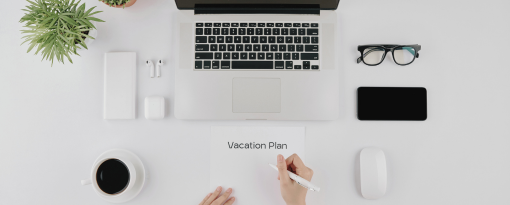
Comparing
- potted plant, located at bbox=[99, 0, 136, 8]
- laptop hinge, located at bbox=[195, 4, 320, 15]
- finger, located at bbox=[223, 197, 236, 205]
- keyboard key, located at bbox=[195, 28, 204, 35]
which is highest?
potted plant, located at bbox=[99, 0, 136, 8]

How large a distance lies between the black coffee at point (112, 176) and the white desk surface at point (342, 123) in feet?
0.28

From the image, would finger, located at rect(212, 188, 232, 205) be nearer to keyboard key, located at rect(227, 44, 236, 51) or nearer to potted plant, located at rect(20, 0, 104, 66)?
keyboard key, located at rect(227, 44, 236, 51)

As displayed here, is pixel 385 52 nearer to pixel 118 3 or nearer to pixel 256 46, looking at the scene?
pixel 256 46

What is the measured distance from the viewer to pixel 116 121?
0.82 m

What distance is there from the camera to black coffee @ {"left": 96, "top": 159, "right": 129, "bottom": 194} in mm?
724

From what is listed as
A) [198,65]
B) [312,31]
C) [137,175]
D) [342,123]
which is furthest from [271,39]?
[137,175]

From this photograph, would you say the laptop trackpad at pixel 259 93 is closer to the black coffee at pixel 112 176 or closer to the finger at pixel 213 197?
the finger at pixel 213 197

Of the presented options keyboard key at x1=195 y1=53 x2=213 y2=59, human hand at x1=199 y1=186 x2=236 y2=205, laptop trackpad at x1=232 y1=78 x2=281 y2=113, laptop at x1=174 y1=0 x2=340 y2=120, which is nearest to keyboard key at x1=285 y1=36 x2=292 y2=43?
laptop at x1=174 y1=0 x2=340 y2=120

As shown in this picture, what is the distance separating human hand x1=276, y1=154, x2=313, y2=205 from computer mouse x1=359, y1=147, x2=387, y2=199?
0.17m

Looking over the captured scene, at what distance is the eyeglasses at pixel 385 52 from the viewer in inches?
31.1

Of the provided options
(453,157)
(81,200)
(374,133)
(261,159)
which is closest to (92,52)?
(81,200)

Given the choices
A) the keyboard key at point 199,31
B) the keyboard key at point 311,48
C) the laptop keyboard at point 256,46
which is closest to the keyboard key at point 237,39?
the laptop keyboard at point 256,46

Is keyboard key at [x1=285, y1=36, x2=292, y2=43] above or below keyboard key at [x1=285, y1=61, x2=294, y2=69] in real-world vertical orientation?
above

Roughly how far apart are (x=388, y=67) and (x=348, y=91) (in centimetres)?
15
